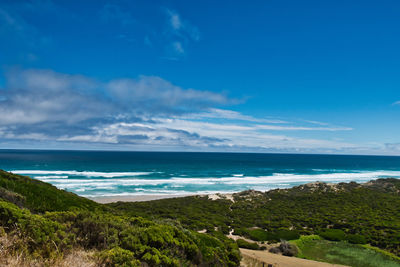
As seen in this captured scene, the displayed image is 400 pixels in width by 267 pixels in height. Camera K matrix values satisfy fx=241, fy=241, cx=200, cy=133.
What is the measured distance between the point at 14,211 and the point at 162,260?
3462 mm

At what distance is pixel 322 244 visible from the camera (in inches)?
685

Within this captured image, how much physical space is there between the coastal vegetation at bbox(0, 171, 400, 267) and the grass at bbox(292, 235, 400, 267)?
6 cm

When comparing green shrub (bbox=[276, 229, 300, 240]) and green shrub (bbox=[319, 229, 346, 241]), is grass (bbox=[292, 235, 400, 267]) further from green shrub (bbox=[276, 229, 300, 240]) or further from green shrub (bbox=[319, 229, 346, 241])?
green shrub (bbox=[319, 229, 346, 241])

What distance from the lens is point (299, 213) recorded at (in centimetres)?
2833

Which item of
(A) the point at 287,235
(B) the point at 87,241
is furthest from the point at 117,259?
(A) the point at 287,235

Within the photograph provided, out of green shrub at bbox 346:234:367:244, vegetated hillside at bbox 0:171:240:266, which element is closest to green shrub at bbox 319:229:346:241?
green shrub at bbox 346:234:367:244

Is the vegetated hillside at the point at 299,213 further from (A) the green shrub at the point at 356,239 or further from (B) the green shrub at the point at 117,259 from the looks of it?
(B) the green shrub at the point at 117,259

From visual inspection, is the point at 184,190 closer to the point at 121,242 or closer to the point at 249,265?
the point at 249,265

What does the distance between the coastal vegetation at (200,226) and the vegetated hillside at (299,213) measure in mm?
95

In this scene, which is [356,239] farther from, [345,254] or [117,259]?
[117,259]

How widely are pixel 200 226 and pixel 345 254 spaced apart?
10.9m

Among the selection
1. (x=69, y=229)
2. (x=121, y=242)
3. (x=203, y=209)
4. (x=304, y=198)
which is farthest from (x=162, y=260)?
(x=304, y=198)

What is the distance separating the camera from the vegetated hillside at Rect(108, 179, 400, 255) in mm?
20125

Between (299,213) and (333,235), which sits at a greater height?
(333,235)
